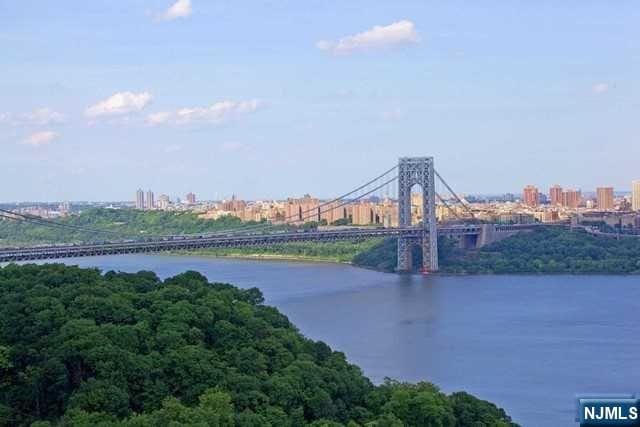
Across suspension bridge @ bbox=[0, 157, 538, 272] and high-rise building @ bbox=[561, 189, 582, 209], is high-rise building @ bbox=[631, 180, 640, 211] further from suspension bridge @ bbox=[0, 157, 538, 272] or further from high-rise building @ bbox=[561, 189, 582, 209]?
suspension bridge @ bbox=[0, 157, 538, 272]

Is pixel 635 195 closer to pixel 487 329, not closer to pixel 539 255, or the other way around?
pixel 539 255

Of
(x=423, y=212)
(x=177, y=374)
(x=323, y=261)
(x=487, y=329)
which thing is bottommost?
(x=487, y=329)

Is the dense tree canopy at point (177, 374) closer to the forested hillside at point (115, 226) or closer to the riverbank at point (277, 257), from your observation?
the riverbank at point (277, 257)

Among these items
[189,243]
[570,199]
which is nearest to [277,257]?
[189,243]

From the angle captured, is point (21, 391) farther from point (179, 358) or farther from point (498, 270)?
point (498, 270)

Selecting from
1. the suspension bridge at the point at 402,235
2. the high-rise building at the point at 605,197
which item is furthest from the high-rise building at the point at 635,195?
the suspension bridge at the point at 402,235

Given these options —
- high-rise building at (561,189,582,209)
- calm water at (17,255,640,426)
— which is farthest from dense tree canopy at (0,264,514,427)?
high-rise building at (561,189,582,209)

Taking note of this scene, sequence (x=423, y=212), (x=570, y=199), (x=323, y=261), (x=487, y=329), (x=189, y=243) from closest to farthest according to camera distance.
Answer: (x=487, y=329), (x=189, y=243), (x=423, y=212), (x=323, y=261), (x=570, y=199)
